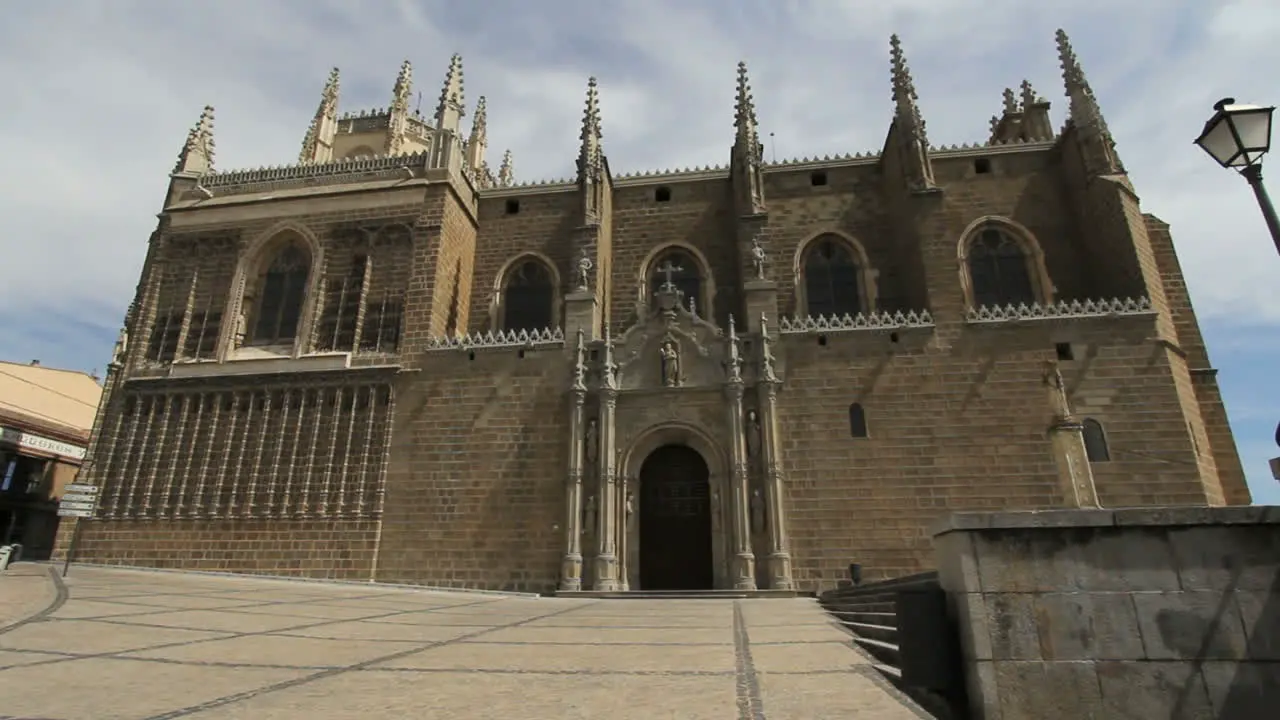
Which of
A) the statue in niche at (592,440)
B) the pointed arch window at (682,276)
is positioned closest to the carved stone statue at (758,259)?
the pointed arch window at (682,276)

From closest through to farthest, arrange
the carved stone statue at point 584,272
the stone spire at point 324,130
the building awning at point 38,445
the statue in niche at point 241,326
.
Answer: the carved stone statue at point 584,272 → the statue in niche at point 241,326 → the building awning at point 38,445 → the stone spire at point 324,130

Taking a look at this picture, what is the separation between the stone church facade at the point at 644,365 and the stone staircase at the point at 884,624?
365cm

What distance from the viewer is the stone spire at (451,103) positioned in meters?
20.2

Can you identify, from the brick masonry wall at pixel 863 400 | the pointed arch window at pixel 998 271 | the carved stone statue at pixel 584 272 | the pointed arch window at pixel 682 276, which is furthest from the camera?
the pointed arch window at pixel 682 276

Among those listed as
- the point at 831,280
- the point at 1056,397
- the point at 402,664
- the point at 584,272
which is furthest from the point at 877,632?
the point at 831,280

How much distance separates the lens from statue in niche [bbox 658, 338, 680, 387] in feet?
51.8

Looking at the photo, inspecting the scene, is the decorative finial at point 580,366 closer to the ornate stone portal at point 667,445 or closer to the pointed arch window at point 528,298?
the ornate stone portal at point 667,445

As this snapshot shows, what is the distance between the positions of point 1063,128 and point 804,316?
29.5ft

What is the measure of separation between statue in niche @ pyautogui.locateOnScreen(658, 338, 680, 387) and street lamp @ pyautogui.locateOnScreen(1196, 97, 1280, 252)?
1117 cm

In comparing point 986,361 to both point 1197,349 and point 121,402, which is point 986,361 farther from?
point 121,402

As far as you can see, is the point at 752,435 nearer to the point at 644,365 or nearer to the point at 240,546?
the point at 644,365

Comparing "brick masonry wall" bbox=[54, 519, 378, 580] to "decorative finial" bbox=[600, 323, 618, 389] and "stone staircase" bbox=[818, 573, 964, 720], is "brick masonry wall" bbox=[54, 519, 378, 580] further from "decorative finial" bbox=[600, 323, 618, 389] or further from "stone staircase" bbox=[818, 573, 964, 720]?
"stone staircase" bbox=[818, 573, 964, 720]

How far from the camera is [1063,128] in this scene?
18125mm

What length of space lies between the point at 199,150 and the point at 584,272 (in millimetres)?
14987
